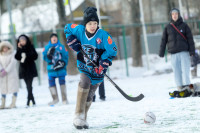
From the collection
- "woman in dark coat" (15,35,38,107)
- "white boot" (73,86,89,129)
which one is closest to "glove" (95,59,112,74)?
"white boot" (73,86,89,129)

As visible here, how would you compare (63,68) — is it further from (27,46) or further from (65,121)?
(65,121)

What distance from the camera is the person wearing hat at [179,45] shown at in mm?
8086

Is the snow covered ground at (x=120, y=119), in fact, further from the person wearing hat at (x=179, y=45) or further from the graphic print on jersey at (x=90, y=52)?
the person wearing hat at (x=179, y=45)

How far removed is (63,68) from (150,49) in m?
11.5

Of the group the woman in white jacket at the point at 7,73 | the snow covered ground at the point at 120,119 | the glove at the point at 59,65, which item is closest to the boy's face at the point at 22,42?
the woman in white jacket at the point at 7,73

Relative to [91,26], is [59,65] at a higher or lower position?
lower

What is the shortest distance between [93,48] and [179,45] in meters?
3.22

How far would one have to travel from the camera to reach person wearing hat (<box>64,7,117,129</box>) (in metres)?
5.23

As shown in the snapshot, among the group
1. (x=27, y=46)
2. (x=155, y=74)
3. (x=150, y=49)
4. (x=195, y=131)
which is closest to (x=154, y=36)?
(x=150, y=49)

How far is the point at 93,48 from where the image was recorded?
5316 mm

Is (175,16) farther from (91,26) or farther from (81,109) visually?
(81,109)

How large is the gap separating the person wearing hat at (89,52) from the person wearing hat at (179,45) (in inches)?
122

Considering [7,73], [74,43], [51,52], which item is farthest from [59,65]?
[74,43]

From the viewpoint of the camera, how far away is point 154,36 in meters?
20.1
